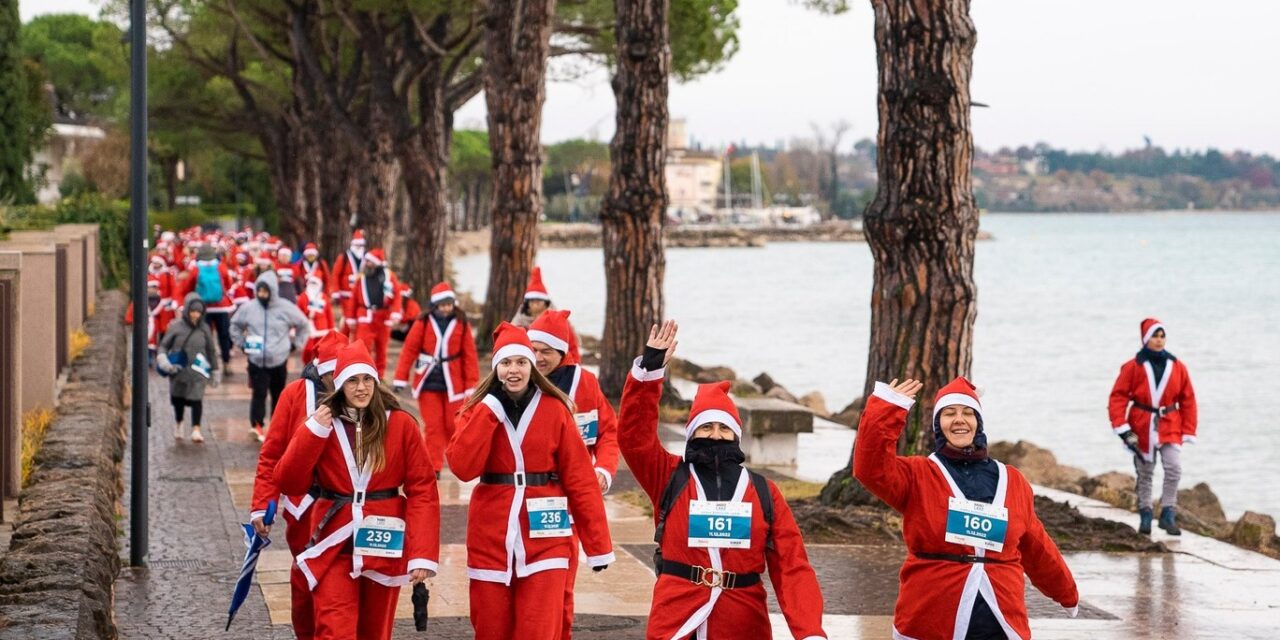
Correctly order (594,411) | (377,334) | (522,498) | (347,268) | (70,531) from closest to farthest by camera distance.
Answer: (522,498)
(70,531)
(594,411)
(377,334)
(347,268)

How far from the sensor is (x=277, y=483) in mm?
7934

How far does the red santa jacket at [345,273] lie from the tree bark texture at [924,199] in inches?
498

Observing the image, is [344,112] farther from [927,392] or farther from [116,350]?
[927,392]

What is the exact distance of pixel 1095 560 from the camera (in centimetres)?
1327

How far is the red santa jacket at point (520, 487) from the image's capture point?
782 centimetres

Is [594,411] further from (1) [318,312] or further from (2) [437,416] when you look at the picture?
(1) [318,312]

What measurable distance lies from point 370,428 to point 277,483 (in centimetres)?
47

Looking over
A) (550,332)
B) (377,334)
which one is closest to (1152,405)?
(550,332)

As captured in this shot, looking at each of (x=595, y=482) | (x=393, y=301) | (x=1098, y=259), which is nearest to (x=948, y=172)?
(x=595, y=482)

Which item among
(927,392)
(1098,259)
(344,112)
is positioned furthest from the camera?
(1098,259)

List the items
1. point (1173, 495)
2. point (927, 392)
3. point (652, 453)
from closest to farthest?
1. point (652, 453)
2. point (927, 392)
3. point (1173, 495)

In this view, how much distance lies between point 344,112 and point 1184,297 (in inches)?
2527

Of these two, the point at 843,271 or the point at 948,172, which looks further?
the point at 843,271

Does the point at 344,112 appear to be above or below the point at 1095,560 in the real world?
above
